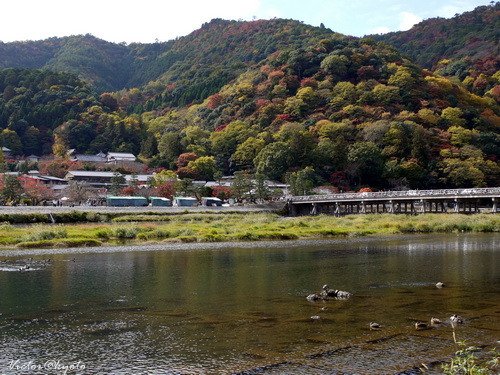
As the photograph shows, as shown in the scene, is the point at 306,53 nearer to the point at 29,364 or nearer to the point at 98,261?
the point at 98,261

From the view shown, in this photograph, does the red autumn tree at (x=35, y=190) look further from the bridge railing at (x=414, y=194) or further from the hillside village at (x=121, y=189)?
the bridge railing at (x=414, y=194)

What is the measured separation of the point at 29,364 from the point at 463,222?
4684 cm

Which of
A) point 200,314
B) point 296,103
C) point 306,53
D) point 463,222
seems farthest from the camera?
point 306,53

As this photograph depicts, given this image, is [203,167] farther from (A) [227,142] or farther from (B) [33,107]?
(B) [33,107]

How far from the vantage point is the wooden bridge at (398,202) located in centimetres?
6071

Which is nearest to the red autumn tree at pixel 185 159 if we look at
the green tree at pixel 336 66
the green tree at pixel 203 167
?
the green tree at pixel 203 167

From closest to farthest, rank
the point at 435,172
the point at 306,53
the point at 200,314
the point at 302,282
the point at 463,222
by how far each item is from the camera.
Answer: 1. the point at 200,314
2. the point at 302,282
3. the point at 463,222
4. the point at 435,172
5. the point at 306,53

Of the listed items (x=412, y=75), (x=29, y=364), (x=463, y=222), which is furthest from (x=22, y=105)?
(x=29, y=364)

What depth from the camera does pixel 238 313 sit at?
17359 millimetres

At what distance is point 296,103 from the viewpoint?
108 meters

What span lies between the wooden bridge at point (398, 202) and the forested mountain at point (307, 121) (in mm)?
7400

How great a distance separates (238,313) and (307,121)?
3426 inches

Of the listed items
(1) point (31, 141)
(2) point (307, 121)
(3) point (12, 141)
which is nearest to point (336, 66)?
(2) point (307, 121)

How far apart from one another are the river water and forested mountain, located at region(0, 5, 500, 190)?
53984mm
